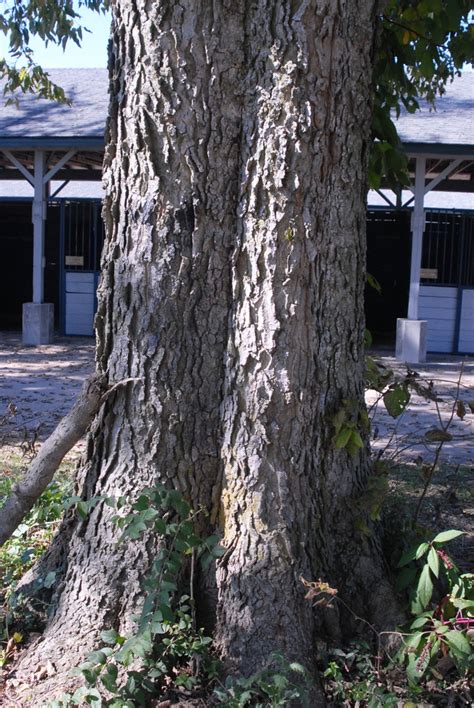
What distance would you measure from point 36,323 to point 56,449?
11.6 metres

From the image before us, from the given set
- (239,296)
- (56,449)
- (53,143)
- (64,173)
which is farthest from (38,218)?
Result: (239,296)

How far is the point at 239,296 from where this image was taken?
3.00 m

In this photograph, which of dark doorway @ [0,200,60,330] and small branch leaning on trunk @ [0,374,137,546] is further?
dark doorway @ [0,200,60,330]

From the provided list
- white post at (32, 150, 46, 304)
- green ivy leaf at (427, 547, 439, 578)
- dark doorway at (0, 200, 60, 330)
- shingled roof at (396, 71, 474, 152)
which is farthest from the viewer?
dark doorway at (0, 200, 60, 330)

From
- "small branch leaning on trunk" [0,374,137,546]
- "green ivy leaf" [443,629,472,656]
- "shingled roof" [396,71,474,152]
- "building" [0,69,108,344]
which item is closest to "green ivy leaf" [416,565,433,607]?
"green ivy leaf" [443,629,472,656]

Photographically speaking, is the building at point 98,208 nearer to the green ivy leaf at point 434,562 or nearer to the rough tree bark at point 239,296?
the rough tree bark at point 239,296

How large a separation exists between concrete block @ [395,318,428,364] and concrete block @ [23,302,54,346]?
613 centimetres

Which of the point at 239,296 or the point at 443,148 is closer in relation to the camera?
the point at 239,296

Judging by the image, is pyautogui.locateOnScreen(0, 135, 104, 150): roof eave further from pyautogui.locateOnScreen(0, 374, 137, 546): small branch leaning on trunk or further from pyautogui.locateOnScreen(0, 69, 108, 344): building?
pyautogui.locateOnScreen(0, 374, 137, 546): small branch leaning on trunk

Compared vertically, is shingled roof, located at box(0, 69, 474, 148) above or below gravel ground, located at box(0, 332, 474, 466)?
above

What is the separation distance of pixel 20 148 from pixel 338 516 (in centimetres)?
1231

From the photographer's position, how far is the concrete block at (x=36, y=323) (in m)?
14.4

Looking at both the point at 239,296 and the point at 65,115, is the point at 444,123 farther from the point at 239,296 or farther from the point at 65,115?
the point at 239,296

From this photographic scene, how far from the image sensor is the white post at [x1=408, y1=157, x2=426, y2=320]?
42.6 ft
